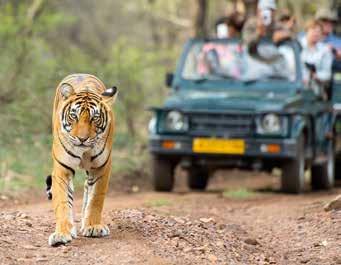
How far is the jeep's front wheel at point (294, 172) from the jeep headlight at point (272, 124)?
0.25m

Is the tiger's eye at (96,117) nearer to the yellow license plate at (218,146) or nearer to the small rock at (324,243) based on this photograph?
the small rock at (324,243)

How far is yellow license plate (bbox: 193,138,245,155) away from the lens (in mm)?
Answer: 11453

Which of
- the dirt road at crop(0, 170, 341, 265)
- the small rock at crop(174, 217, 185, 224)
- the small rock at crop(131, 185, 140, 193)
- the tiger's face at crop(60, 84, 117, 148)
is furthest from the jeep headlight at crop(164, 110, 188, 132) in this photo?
the tiger's face at crop(60, 84, 117, 148)

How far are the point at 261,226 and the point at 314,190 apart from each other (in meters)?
4.43

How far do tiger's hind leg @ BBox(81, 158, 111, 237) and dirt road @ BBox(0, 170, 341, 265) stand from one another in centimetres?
9

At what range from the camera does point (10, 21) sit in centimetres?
1541

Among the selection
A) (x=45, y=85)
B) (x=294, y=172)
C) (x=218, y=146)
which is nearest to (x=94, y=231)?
(x=218, y=146)

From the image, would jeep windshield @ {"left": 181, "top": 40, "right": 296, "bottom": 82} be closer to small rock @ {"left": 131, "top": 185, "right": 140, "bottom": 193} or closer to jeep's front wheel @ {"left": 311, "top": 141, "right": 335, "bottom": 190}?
jeep's front wheel @ {"left": 311, "top": 141, "right": 335, "bottom": 190}

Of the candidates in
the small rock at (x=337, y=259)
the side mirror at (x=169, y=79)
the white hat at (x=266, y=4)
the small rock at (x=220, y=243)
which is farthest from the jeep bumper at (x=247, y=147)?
the small rock at (x=337, y=259)

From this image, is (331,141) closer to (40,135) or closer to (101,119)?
(40,135)

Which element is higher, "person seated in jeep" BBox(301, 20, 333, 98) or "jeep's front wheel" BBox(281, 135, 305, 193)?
"person seated in jeep" BBox(301, 20, 333, 98)

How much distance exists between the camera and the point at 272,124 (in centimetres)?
1141

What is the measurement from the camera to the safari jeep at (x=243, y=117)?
11.4 meters

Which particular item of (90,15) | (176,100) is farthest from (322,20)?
(90,15)
